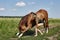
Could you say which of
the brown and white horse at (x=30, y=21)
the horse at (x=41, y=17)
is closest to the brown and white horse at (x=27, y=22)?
the brown and white horse at (x=30, y=21)

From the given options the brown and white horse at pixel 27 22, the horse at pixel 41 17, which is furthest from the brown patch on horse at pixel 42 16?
the brown and white horse at pixel 27 22

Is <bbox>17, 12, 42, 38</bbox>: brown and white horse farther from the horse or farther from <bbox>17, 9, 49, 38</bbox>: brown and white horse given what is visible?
the horse

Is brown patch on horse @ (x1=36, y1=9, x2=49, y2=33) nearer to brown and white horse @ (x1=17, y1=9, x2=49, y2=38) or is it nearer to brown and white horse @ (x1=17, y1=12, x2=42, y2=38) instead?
brown and white horse @ (x1=17, y1=9, x2=49, y2=38)

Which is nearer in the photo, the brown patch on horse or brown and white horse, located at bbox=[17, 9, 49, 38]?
brown and white horse, located at bbox=[17, 9, 49, 38]

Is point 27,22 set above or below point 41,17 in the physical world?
below

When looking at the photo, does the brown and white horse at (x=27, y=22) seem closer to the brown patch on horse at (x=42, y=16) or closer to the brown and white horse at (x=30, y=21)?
the brown and white horse at (x=30, y=21)

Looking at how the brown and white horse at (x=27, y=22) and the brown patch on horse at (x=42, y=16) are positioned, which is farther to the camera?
the brown patch on horse at (x=42, y=16)

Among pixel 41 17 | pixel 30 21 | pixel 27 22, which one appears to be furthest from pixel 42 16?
pixel 27 22

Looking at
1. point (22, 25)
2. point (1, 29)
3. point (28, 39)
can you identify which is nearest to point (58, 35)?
point (28, 39)

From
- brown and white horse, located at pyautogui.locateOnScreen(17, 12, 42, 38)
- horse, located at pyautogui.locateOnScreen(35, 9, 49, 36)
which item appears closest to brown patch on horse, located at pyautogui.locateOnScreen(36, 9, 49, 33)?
horse, located at pyautogui.locateOnScreen(35, 9, 49, 36)

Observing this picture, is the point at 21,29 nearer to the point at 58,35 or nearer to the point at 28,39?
the point at 28,39

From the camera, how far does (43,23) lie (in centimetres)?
1628

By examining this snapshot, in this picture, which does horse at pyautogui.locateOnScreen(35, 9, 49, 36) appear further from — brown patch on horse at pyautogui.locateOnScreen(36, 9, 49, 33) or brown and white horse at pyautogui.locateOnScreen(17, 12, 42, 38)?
brown and white horse at pyautogui.locateOnScreen(17, 12, 42, 38)

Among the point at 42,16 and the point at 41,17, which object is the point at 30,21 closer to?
the point at 41,17
